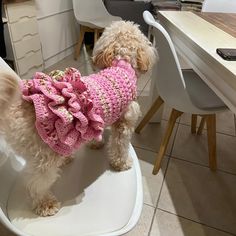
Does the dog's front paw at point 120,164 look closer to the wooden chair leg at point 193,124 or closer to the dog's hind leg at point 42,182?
the dog's hind leg at point 42,182

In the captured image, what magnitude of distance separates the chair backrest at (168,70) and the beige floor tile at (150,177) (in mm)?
468

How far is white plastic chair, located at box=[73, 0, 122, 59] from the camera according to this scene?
2868 mm

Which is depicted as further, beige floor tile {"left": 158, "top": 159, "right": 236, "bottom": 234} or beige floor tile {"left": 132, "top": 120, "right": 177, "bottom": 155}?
beige floor tile {"left": 132, "top": 120, "right": 177, "bottom": 155}

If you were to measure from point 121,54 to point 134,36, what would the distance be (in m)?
0.11

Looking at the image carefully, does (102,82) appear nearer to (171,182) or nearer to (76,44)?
(171,182)

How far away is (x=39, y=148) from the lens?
2.25 ft

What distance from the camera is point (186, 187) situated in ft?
4.67

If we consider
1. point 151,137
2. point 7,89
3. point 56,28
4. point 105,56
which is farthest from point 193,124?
point 56,28

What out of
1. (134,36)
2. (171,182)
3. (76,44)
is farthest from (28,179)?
(76,44)

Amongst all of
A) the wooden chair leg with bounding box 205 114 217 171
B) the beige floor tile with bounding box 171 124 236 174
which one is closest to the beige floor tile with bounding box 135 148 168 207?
the beige floor tile with bounding box 171 124 236 174

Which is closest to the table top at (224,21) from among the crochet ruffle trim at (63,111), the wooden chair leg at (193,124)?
the wooden chair leg at (193,124)

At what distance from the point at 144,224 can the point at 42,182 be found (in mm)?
685

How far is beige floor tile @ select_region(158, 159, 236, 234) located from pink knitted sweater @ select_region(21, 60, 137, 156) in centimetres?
79

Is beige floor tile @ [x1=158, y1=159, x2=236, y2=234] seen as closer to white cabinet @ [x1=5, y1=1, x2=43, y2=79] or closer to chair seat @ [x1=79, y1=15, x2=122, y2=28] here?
white cabinet @ [x1=5, y1=1, x2=43, y2=79]
